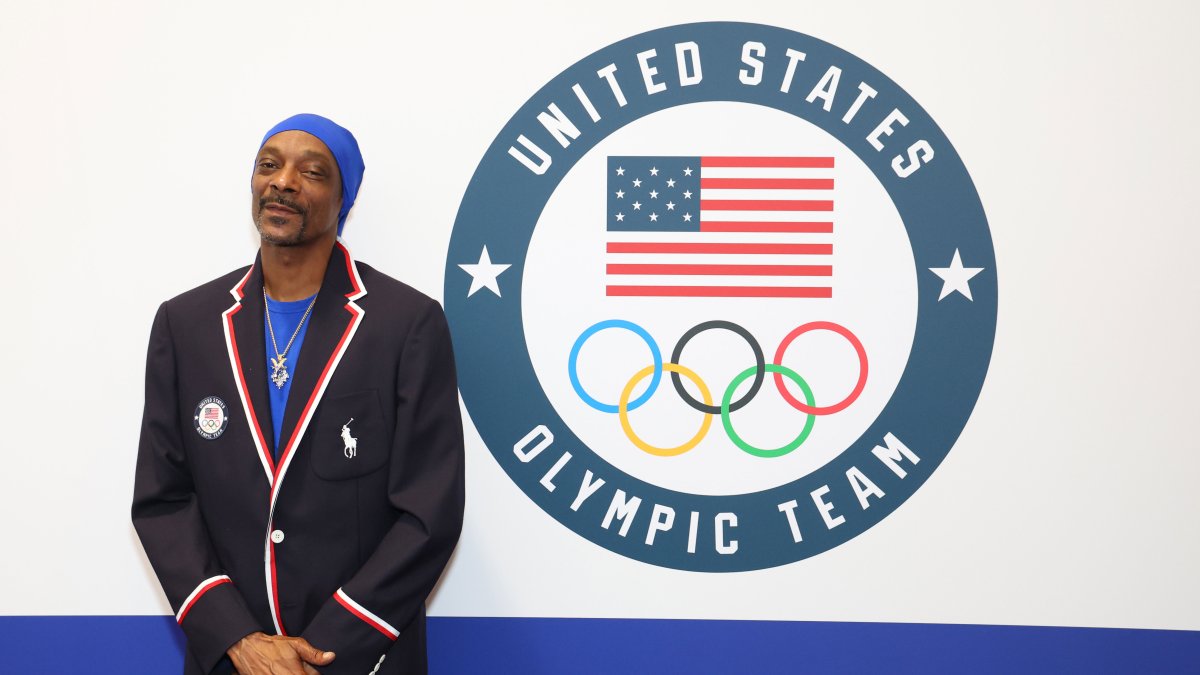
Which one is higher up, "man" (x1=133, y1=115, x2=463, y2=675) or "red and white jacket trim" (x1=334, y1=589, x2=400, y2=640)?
"man" (x1=133, y1=115, x2=463, y2=675)

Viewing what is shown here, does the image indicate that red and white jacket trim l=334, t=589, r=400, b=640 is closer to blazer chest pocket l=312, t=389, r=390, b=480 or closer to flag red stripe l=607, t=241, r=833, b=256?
blazer chest pocket l=312, t=389, r=390, b=480

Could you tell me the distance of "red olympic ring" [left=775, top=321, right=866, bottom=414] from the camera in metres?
2.27

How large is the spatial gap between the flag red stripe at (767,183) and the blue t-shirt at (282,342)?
96cm

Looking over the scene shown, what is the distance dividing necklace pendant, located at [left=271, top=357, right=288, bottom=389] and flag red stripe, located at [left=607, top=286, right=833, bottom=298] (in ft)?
2.66

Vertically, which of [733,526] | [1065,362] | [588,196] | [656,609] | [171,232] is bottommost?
[656,609]

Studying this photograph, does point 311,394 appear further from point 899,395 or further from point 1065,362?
point 1065,362

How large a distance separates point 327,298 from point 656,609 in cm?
107

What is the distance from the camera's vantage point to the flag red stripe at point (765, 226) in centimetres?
226

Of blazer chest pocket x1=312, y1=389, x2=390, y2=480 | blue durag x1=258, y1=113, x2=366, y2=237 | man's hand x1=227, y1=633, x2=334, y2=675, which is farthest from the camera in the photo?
blue durag x1=258, y1=113, x2=366, y2=237

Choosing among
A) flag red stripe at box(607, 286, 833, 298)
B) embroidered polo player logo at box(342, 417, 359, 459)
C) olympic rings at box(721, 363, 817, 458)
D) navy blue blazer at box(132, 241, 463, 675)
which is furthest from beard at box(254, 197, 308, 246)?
olympic rings at box(721, 363, 817, 458)

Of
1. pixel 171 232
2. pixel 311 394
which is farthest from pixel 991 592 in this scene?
pixel 171 232

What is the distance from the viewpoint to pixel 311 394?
72.4 inches

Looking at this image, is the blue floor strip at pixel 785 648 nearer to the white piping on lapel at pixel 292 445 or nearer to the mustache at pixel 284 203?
the white piping on lapel at pixel 292 445

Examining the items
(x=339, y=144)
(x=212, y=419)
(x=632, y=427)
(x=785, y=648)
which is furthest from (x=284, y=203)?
(x=785, y=648)
